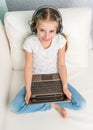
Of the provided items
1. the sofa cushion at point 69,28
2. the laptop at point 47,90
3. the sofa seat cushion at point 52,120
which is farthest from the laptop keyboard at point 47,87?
the sofa cushion at point 69,28

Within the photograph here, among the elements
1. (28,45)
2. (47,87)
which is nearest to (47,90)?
(47,87)

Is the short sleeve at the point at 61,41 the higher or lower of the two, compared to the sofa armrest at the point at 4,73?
higher

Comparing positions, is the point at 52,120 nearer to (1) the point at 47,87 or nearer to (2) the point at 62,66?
(1) the point at 47,87

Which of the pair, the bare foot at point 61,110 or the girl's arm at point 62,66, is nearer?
the bare foot at point 61,110

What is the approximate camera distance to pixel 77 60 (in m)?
1.46

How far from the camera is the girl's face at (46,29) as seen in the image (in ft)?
4.05

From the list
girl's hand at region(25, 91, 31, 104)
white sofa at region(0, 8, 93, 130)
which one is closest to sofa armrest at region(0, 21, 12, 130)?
Result: white sofa at region(0, 8, 93, 130)

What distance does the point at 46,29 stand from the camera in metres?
1.24

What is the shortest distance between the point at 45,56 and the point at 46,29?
7.3 inches

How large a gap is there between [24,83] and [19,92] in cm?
9

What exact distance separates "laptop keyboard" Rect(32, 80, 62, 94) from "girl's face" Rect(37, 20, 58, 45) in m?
0.22

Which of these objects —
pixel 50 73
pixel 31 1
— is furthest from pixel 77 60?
pixel 31 1

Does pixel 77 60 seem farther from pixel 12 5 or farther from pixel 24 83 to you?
pixel 12 5

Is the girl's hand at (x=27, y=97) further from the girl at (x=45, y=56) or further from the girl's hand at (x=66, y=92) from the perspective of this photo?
the girl's hand at (x=66, y=92)
